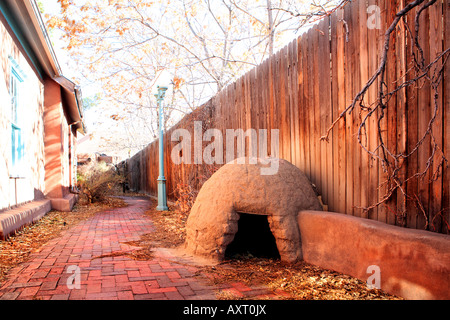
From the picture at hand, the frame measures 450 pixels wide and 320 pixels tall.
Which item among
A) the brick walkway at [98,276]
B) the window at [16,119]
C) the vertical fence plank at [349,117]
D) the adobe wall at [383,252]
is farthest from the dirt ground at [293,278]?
the window at [16,119]

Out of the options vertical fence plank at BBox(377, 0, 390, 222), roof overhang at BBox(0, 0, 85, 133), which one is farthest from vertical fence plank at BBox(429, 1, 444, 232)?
roof overhang at BBox(0, 0, 85, 133)

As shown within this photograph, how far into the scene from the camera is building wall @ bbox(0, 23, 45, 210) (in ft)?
18.3

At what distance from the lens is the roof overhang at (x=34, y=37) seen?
5.95 m

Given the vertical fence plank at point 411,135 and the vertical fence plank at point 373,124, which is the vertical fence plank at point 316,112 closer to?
the vertical fence plank at point 373,124

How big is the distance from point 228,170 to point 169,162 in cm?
731

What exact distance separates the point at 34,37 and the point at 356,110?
6848 mm

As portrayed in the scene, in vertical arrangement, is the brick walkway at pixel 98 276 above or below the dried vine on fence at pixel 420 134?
below

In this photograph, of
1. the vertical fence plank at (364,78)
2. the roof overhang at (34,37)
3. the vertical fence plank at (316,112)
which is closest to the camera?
the vertical fence plank at (364,78)

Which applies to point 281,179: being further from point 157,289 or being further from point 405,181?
point 157,289

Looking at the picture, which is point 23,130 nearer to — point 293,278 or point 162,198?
point 162,198

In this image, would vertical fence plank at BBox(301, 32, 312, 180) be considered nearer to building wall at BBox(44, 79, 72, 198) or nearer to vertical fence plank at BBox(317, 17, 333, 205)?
vertical fence plank at BBox(317, 17, 333, 205)

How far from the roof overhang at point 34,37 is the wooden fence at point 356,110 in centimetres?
418

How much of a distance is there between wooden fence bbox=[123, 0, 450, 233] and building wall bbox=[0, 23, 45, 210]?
411 cm

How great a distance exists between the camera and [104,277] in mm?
3578
